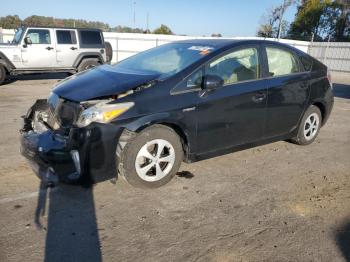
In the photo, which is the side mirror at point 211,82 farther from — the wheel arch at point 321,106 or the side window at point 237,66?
the wheel arch at point 321,106

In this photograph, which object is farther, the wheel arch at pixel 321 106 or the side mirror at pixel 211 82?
the wheel arch at pixel 321 106

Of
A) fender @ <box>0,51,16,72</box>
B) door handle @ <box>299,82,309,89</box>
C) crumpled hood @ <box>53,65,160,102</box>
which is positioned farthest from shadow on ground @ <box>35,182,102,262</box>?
fender @ <box>0,51,16,72</box>

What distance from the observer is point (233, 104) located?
4.50 m

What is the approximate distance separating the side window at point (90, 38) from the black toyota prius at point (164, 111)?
29.8 feet

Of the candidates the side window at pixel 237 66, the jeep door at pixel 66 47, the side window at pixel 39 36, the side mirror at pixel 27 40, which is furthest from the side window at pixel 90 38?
the side window at pixel 237 66

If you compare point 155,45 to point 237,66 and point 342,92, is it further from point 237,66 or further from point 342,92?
point 237,66

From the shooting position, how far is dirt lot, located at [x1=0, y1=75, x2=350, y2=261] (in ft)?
9.75

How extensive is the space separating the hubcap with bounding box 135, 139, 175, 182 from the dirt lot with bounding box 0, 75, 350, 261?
0.19m

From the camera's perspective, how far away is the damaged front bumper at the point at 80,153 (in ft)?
11.7

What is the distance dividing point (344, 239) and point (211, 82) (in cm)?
207

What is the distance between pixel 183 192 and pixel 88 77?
1790 millimetres

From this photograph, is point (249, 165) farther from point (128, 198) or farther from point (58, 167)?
point (58, 167)

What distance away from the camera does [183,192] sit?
405cm

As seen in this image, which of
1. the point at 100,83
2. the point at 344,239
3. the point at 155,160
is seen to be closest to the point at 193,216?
the point at 155,160
